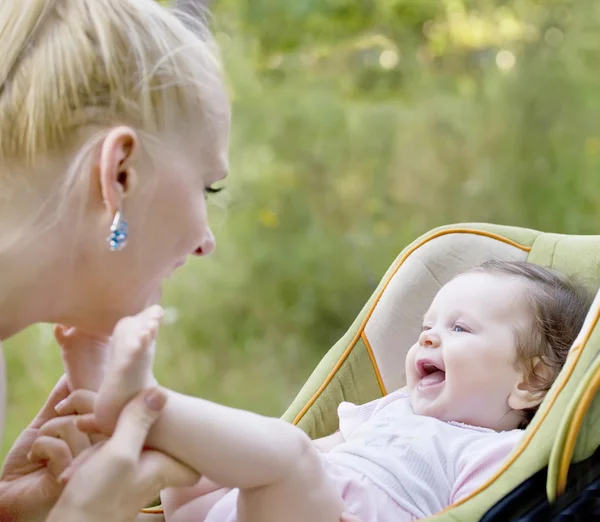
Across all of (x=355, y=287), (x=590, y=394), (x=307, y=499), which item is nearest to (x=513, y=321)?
(x=590, y=394)

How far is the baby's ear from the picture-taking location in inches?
53.7

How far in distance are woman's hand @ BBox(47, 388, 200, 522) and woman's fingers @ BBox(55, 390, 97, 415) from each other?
0.10 metres

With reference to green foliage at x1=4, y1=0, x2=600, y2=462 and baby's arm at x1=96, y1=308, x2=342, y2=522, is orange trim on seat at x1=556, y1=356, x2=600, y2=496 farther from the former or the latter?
green foliage at x1=4, y1=0, x2=600, y2=462

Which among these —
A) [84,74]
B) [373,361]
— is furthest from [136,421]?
→ [373,361]

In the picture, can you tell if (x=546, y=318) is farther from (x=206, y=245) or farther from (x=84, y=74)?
(x=84, y=74)

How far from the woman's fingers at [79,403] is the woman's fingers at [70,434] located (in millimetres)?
14

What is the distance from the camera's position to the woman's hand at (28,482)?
40.3 inches

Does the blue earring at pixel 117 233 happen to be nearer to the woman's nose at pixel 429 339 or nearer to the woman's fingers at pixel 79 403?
the woman's fingers at pixel 79 403

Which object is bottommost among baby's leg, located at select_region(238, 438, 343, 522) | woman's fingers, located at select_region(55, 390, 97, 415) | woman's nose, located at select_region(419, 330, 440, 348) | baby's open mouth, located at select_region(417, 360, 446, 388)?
baby's open mouth, located at select_region(417, 360, 446, 388)

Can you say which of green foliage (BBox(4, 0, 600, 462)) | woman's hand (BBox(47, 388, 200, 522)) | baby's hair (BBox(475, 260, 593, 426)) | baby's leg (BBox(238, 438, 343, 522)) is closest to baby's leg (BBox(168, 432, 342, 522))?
baby's leg (BBox(238, 438, 343, 522))

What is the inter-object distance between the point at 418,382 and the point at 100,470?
2.11ft

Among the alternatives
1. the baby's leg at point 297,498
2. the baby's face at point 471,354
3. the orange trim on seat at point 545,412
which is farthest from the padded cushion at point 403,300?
the baby's leg at point 297,498

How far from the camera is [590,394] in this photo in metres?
1.08

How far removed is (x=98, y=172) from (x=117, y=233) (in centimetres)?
7
